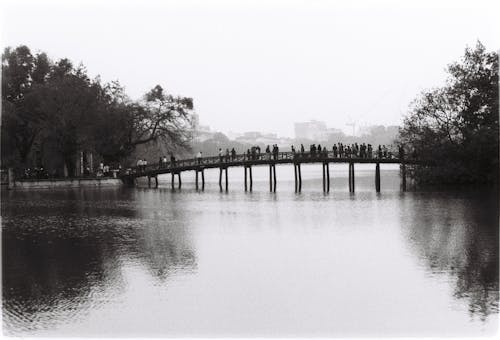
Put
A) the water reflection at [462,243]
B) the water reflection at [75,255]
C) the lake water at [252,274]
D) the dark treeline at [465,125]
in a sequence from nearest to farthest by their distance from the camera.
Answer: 1. the lake water at [252,274]
2. the water reflection at [75,255]
3. the water reflection at [462,243]
4. the dark treeline at [465,125]

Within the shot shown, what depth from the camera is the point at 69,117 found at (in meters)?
59.5

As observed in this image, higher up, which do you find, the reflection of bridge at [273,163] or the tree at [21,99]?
the tree at [21,99]

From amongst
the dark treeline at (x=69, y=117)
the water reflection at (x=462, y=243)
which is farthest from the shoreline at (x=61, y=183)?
the water reflection at (x=462, y=243)

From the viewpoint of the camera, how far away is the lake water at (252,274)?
44.2ft

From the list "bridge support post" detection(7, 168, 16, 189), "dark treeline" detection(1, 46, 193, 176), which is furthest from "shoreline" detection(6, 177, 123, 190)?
"dark treeline" detection(1, 46, 193, 176)

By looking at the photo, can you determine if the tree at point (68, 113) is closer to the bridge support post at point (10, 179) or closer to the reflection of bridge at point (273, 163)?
the bridge support post at point (10, 179)

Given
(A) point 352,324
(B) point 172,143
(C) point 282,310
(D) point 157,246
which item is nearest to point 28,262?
(D) point 157,246

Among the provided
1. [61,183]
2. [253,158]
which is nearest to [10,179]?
[61,183]

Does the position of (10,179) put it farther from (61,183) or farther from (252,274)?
(252,274)

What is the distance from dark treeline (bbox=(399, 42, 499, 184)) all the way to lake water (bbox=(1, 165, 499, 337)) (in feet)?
75.5

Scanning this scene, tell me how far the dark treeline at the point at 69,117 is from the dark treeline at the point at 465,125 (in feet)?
80.0

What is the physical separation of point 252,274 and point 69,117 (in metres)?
44.7

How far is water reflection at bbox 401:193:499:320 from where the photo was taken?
1559 cm

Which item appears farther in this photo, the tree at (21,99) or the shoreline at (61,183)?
the tree at (21,99)
